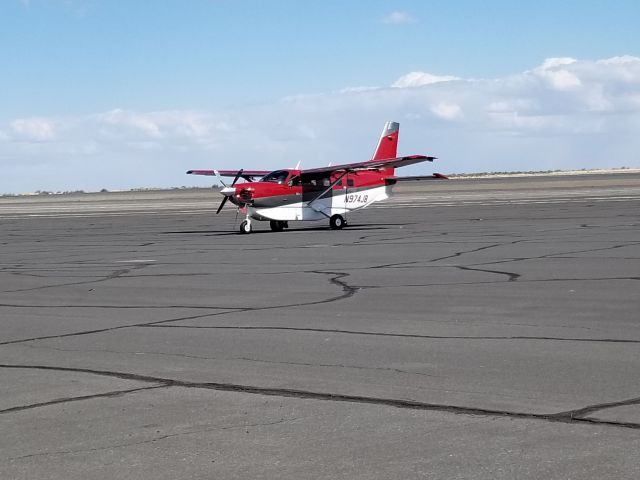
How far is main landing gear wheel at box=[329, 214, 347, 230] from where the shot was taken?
114 ft

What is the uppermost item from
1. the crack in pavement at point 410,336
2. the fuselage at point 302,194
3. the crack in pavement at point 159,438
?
the fuselage at point 302,194

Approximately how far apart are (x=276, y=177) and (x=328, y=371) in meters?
26.4

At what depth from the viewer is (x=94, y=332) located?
37.3ft

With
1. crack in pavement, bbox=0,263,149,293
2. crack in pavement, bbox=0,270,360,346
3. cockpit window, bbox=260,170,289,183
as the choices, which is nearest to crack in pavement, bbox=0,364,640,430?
crack in pavement, bbox=0,270,360,346

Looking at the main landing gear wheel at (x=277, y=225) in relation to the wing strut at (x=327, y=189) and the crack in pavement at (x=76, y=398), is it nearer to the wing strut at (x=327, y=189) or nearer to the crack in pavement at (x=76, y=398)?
the wing strut at (x=327, y=189)

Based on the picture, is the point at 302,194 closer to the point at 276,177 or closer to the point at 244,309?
Result: the point at 276,177

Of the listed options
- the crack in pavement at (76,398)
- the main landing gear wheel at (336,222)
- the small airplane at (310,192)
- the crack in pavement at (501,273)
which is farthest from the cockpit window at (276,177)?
the crack in pavement at (76,398)

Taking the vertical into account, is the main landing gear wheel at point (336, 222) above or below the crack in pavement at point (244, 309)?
above

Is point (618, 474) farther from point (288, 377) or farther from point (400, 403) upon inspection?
point (288, 377)

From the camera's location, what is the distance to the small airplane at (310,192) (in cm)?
3356

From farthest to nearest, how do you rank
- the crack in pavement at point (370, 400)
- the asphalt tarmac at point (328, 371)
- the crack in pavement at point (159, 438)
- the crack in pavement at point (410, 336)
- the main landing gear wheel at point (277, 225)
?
the main landing gear wheel at point (277, 225) → the crack in pavement at point (410, 336) → the crack in pavement at point (370, 400) → the crack in pavement at point (159, 438) → the asphalt tarmac at point (328, 371)

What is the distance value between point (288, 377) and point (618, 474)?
356 cm

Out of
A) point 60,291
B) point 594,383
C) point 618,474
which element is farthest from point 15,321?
point 618,474

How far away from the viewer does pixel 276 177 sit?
3481 centimetres
